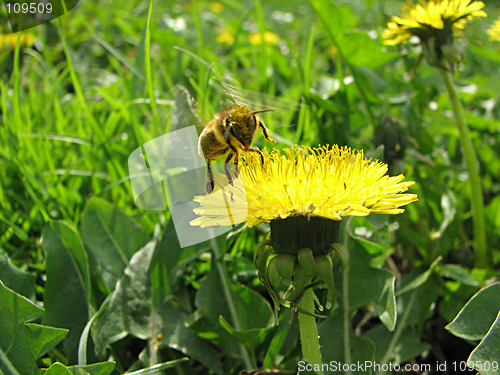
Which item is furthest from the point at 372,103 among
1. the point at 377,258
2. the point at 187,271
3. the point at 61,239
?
the point at 61,239

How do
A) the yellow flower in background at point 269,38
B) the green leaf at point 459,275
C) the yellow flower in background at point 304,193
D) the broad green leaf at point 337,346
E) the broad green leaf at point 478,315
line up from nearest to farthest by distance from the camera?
1. the yellow flower in background at point 304,193
2. the broad green leaf at point 478,315
3. the broad green leaf at point 337,346
4. the green leaf at point 459,275
5. the yellow flower in background at point 269,38

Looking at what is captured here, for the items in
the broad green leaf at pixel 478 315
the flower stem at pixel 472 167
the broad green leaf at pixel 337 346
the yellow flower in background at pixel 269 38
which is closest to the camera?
the broad green leaf at pixel 478 315

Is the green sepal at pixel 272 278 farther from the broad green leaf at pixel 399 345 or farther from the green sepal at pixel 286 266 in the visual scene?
the broad green leaf at pixel 399 345

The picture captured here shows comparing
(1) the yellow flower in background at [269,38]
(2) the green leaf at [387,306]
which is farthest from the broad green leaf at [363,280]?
(1) the yellow flower in background at [269,38]

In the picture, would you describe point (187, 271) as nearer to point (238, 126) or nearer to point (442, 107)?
point (238, 126)

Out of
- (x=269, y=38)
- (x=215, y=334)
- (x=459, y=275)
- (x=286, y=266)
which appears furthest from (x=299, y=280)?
(x=269, y=38)

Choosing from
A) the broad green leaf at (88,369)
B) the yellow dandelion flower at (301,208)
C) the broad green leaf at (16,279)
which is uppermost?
the yellow dandelion flower at (301,208)
